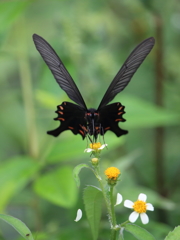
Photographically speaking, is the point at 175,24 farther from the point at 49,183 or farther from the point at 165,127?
the point at 49,183

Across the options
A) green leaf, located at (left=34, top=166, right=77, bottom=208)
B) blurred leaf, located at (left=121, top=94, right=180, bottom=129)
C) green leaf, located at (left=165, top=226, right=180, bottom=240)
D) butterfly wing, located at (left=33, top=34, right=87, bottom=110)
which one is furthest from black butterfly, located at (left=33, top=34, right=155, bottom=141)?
blurred leaf, located at (left=121, top=94, right=180, bottom=129)

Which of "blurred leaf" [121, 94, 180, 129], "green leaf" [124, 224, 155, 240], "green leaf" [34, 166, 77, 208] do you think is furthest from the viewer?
"blurred leaf" [121, 94, 180, 129]

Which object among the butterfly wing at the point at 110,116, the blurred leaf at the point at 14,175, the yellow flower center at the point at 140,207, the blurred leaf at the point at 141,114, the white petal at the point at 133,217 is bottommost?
the white petal at the point at 133,217

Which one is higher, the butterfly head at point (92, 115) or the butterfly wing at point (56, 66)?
the butterfly wing at point (56, 66)

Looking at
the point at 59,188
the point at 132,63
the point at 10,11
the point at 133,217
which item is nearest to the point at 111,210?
the point at 133,217

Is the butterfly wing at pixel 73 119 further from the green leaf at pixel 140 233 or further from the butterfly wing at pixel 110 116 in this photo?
the green leaf at pixel 140 233

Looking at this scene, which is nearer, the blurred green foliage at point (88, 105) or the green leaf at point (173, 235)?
the green leaf at point (173, 235)

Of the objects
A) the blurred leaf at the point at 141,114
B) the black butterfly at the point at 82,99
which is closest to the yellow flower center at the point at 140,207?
the black butterfly at the point at 82,99

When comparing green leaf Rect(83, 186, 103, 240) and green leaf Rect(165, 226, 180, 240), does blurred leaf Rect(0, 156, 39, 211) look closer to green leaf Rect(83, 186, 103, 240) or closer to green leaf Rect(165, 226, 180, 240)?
green leaf Rect(83, 186, 103, 240)
